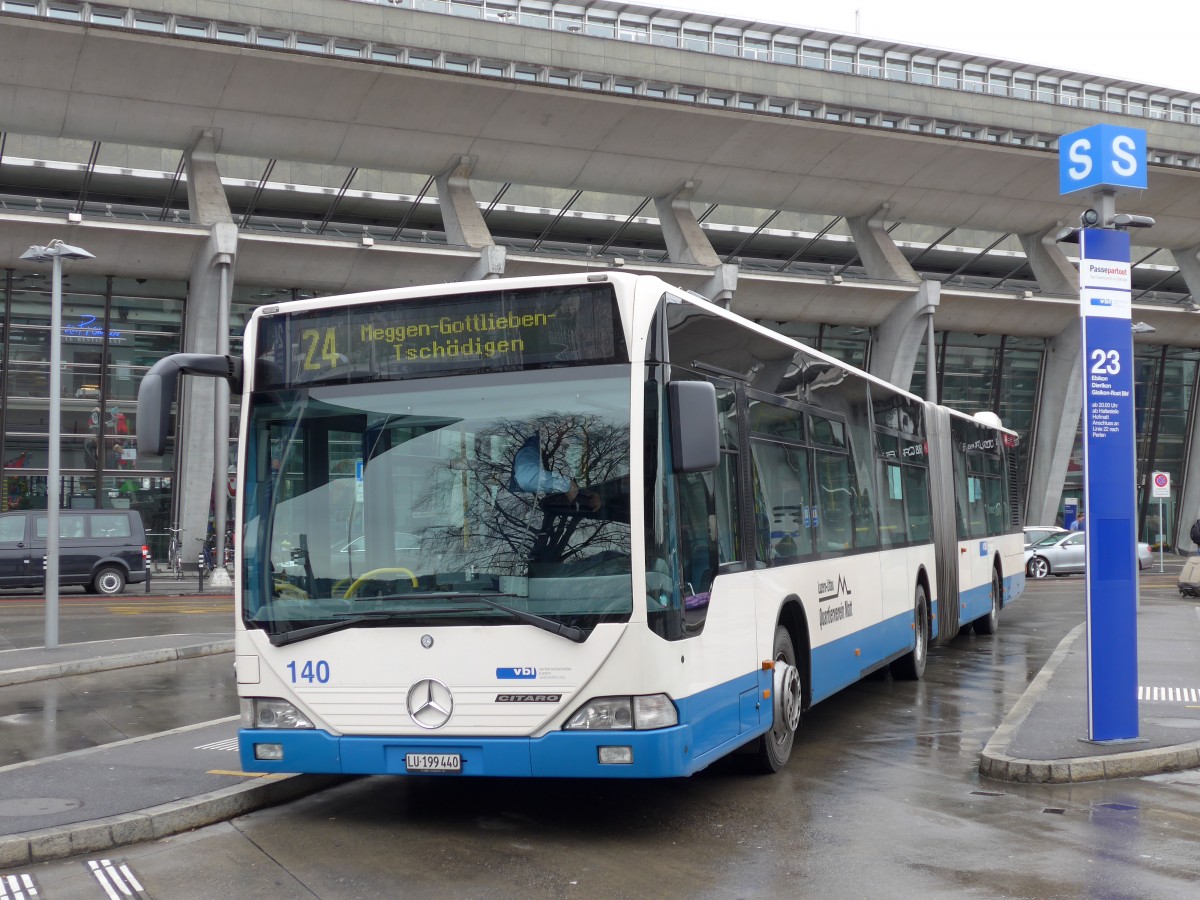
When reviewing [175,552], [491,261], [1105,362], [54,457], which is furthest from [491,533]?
[175,552]

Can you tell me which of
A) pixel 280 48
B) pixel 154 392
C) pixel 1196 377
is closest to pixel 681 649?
pixel 154 392

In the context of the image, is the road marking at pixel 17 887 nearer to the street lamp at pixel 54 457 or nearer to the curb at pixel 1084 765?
the curb at pixel 1084 765

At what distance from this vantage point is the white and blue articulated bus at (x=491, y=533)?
21.4 ft

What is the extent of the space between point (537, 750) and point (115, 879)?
2105 mm

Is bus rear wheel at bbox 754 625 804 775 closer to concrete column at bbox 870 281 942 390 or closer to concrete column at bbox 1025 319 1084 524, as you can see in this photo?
concrete column at bbox 870 281 942 390

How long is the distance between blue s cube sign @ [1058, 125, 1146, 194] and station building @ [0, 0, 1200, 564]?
23973 mm

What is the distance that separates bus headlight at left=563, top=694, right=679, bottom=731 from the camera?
6.49 metres

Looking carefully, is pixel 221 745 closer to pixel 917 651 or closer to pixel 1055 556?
pixel 917 651

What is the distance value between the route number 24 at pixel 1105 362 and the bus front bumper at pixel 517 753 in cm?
432

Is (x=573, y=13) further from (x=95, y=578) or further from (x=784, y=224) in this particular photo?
(x=95, y=578)

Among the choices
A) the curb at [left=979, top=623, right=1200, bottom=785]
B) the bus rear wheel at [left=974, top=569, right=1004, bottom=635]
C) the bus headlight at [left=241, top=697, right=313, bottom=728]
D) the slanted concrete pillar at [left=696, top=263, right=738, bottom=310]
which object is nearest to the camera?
the bus headlight at [left=241, top=697, right=313, bottom=728]

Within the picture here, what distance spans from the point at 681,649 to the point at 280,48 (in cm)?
2769

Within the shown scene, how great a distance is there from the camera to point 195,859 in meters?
6.50

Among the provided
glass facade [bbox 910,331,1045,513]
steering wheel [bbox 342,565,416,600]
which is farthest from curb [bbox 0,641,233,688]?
glass facade [bbox 910,331,1045,513]
